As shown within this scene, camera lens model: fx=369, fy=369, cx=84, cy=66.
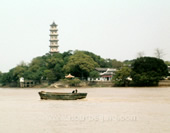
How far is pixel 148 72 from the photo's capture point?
184ft

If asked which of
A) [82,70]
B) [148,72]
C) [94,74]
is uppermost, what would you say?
[82,70]

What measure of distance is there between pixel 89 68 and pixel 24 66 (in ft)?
67.0

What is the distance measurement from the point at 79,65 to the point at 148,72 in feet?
44.0

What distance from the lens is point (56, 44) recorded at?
285 ft

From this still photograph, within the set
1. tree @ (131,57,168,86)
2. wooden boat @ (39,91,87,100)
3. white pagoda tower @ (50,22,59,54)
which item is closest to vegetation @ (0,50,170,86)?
tree @ (131,57,168,86)

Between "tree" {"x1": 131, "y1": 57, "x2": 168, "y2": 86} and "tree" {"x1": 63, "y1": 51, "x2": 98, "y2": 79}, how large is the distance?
9653 mm

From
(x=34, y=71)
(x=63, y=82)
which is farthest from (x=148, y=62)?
(x=34, y=71)

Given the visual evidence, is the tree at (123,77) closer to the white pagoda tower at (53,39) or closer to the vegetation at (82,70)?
the vegetation at (82,70)

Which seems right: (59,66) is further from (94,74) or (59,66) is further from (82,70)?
(94,74)

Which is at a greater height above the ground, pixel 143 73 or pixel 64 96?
pixel 143 73

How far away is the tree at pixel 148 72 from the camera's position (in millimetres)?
55500

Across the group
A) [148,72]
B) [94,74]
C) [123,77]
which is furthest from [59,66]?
[148,72]

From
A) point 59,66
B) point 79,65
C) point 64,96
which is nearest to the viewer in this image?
point 64,96

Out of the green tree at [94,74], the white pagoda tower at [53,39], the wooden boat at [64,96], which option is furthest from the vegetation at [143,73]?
the white pagoda tower at [53,39]
